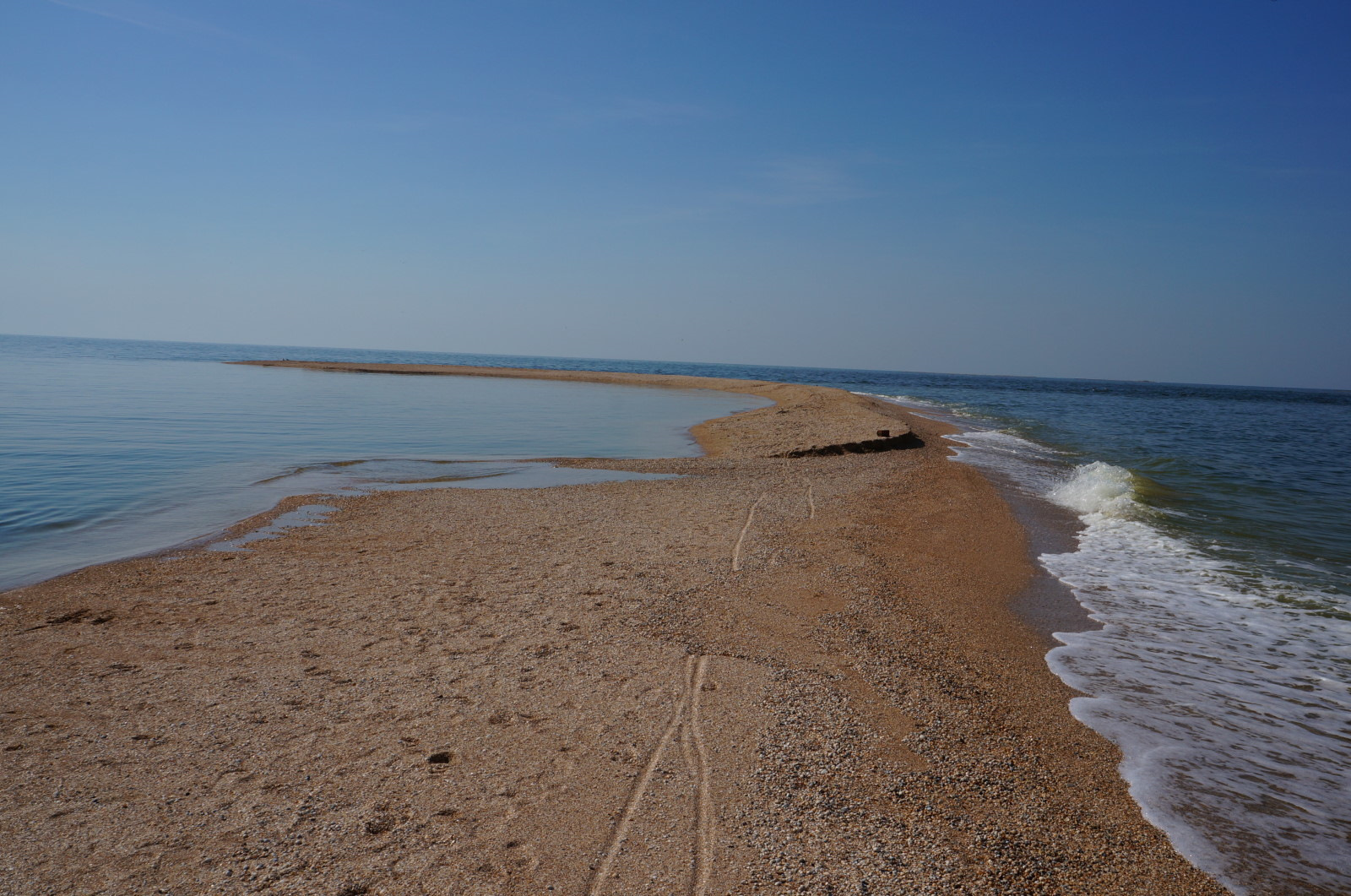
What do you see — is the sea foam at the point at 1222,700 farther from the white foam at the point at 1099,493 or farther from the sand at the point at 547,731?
the white foam at the point at 1099,493

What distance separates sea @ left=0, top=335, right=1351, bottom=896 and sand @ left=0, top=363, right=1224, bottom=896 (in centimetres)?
68

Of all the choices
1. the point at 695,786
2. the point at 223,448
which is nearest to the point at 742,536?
the point at 695,786

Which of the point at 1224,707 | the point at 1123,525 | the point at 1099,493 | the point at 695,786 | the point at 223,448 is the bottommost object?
the point at 1224,707

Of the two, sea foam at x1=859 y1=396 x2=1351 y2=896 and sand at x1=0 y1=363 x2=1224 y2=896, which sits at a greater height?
sand at x1=0 y1=363 x2=1224 y2=896

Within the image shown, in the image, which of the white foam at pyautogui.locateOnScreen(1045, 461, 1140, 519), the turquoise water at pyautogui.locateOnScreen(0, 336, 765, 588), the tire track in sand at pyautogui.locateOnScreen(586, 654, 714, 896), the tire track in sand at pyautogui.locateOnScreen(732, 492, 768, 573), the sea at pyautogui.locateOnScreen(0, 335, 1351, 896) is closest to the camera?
the tire track in sand at pyautogui.locateOnScreen(586, 654, 714, 896)

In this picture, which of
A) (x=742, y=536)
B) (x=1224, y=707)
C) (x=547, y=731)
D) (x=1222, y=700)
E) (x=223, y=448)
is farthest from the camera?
(x=223, y=448)

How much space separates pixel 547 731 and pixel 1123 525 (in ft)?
38.9

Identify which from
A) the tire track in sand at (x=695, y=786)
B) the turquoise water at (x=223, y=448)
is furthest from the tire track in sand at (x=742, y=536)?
the turquoise water at (x=223, y=448)

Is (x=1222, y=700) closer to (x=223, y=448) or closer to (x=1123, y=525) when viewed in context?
(x=1123, y=525)

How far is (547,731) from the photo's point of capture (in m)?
4.80

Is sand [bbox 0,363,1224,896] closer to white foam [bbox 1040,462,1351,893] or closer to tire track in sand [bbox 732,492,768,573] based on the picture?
tire track in sand [bbox 732,492,768,573]

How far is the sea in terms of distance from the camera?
187 inches

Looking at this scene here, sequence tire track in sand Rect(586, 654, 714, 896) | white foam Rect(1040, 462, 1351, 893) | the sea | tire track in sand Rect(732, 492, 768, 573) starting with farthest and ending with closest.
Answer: tire track in sand Rect(732, 492, 768, 573) < the sea < white foam Rect(1040, 462, 1351, 893) < tire track in sand Rect(586, 654, 714, 896)

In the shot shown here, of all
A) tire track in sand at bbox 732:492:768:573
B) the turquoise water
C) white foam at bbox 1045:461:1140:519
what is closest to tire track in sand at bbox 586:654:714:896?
tire track in sand at bbox 732:492:768:573
